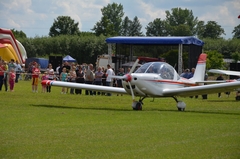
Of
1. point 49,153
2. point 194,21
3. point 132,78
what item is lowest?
point 49,153

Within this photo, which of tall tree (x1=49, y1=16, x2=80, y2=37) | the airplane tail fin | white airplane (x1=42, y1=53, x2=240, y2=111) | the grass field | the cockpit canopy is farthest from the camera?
tall tree (x1=49, y1=16, x2=80, y2=37)

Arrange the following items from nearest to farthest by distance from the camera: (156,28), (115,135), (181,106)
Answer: (115,135) < (181,106) < (156,28)

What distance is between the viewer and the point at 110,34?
131750mm

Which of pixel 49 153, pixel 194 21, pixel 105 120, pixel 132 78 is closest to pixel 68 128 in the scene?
pixel 105 120

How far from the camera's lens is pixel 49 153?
10070mm

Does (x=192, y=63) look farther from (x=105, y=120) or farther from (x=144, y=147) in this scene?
(x=144, y=147)

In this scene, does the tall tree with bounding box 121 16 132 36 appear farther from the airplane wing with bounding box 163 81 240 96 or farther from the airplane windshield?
the airplane wing with bounding box 163 81 240 96

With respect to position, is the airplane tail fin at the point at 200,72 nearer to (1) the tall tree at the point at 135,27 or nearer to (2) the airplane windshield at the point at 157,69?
(2) the airplane windshield at the point at 157,69

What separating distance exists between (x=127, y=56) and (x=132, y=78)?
2802 centimetres

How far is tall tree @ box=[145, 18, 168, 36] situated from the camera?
15675 centimetres

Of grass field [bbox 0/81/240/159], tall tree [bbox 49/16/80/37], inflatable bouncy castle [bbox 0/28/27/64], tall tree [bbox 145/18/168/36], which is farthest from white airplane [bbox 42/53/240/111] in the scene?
tall tree [bbox 145/18/168/36]

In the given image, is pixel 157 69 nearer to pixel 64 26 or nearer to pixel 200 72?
pixel 200 72

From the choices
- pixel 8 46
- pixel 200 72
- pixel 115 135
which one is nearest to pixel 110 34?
pixel 8 46

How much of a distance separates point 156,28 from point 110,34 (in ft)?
103
